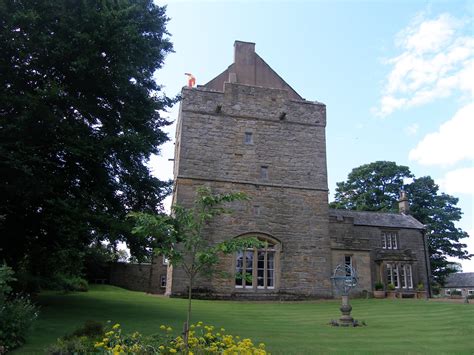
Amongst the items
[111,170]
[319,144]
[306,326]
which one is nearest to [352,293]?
[319,144]

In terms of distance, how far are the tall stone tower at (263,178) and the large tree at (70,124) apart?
31.8 ft

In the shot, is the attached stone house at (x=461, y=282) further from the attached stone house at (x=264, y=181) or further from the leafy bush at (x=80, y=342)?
the leafy bush at (x=80, y=342)

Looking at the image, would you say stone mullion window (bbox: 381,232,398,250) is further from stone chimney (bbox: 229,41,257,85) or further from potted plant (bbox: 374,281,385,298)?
stone chimney (bbox: 229,41,257,85)

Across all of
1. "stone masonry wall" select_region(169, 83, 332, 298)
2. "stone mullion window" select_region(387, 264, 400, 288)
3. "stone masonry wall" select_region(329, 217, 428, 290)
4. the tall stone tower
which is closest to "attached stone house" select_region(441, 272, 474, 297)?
"stone masonry wall" select_region(329, 217, 428, 290)

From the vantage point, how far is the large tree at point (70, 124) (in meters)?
13.5

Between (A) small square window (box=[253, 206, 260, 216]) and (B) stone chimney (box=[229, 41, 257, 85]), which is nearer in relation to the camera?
(A) small square window (box=[253, 206, 260, 216])

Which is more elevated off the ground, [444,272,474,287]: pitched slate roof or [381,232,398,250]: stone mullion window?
[381,232,398,250]: stone mullion window

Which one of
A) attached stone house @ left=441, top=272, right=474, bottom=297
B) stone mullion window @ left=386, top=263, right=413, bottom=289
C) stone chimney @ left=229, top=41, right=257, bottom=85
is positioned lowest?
stone mullion window @ left=386, top=263, right=413, bottom=289

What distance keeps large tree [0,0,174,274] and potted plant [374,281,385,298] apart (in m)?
19.3

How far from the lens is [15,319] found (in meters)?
9.59

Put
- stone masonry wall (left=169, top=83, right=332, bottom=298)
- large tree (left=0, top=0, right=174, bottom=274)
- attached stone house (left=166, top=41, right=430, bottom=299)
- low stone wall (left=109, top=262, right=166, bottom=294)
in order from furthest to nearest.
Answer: low stone wall (left=109, top=262, right=166, bottom=294) → stone masonry wall (left=169, top=83, right=332, bottom=298) → attached stone house (left=166, top=41, right=430, bottom=299) → large tree (left=0, top=0, right=174, bottom=274)

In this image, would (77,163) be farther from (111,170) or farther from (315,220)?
(315,220)

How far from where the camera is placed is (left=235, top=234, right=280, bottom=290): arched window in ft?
85.1

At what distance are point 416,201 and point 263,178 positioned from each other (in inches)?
1167
